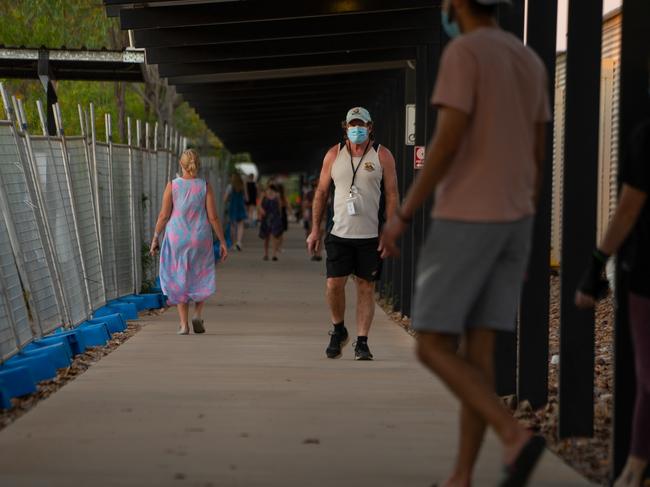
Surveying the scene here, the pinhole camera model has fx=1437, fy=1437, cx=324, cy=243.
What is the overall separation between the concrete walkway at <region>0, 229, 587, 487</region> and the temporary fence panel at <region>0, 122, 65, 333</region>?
2.13ft

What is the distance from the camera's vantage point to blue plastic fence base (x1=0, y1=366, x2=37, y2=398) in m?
8.28

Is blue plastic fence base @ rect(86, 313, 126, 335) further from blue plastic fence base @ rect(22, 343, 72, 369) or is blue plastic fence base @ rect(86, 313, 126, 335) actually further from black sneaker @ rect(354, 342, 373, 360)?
black sneaker @ rect(354, 342, 373, 360)

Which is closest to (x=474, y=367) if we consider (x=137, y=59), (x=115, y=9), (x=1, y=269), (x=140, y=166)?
(x=1, y=269)

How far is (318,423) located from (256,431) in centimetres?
41

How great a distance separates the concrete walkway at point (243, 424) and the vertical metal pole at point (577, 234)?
543 mm

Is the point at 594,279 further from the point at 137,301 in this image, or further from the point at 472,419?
the point at 137,301

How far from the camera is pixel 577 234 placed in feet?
22.8

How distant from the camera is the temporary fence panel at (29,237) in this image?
1002cm

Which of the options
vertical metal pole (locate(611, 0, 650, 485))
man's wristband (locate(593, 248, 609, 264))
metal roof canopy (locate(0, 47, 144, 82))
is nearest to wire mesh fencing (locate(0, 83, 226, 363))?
metal roof canopy (locate(0, 47, 144, 82))

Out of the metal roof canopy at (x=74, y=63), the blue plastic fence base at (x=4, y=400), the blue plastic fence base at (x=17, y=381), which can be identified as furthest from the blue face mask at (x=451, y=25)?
the metal roof canopy at (x=74, y=63)

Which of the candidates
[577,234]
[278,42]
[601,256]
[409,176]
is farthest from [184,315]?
[601,256]

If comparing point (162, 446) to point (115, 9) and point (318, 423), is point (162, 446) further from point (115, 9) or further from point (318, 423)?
point (115, 9)

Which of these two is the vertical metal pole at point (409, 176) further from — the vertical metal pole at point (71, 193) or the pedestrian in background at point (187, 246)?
the vertical metal pole at point (71, 193)

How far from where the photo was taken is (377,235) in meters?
10.3
